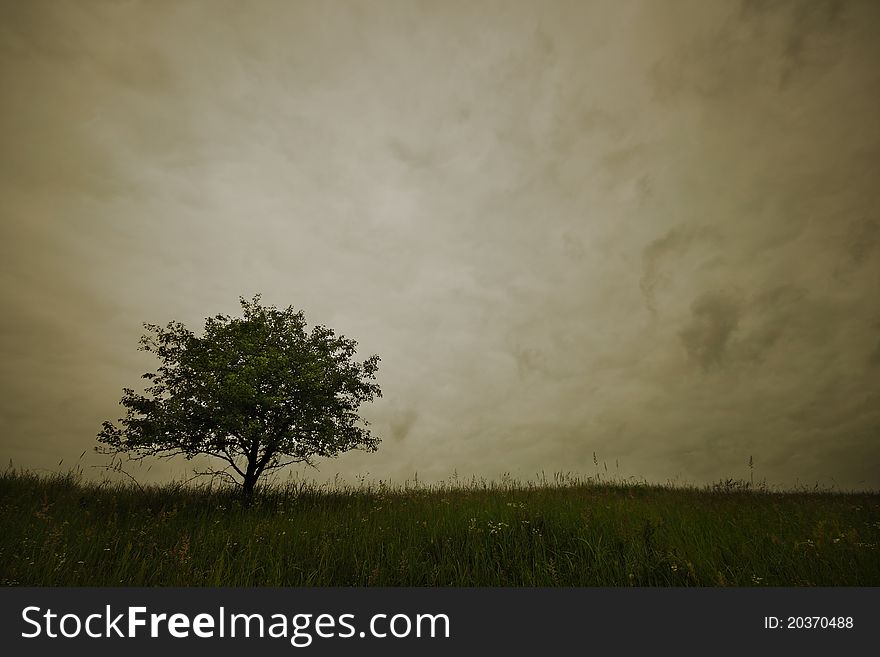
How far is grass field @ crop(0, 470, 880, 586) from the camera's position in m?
6.48

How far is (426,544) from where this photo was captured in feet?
25.7

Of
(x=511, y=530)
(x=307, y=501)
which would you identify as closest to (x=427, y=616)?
(x=511, y=530)

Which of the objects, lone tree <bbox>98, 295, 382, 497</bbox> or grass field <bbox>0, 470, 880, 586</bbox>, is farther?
lone tree <bbox>98, 295, 382, 497</bbox>

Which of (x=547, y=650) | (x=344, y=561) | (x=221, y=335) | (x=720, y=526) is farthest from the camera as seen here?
(x=221, y=335)

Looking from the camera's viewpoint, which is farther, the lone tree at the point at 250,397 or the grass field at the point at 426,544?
the lone tree at the point at 250,397

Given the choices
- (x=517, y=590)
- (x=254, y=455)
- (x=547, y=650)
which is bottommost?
(x=547, y=650)

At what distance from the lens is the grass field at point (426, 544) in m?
6.48

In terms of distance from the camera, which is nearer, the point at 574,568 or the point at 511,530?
the point at 574,568

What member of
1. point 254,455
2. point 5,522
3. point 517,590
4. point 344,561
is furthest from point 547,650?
point 254,455

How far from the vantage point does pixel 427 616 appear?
529cm

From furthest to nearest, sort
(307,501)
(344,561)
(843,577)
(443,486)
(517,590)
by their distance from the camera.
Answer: (443,486)
(307,501)
(344,561)
(843,577)
(517,590)

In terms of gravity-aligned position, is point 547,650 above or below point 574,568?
below

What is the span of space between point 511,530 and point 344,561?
3237mm

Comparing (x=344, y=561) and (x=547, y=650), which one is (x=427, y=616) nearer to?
(x=547, y=650)
